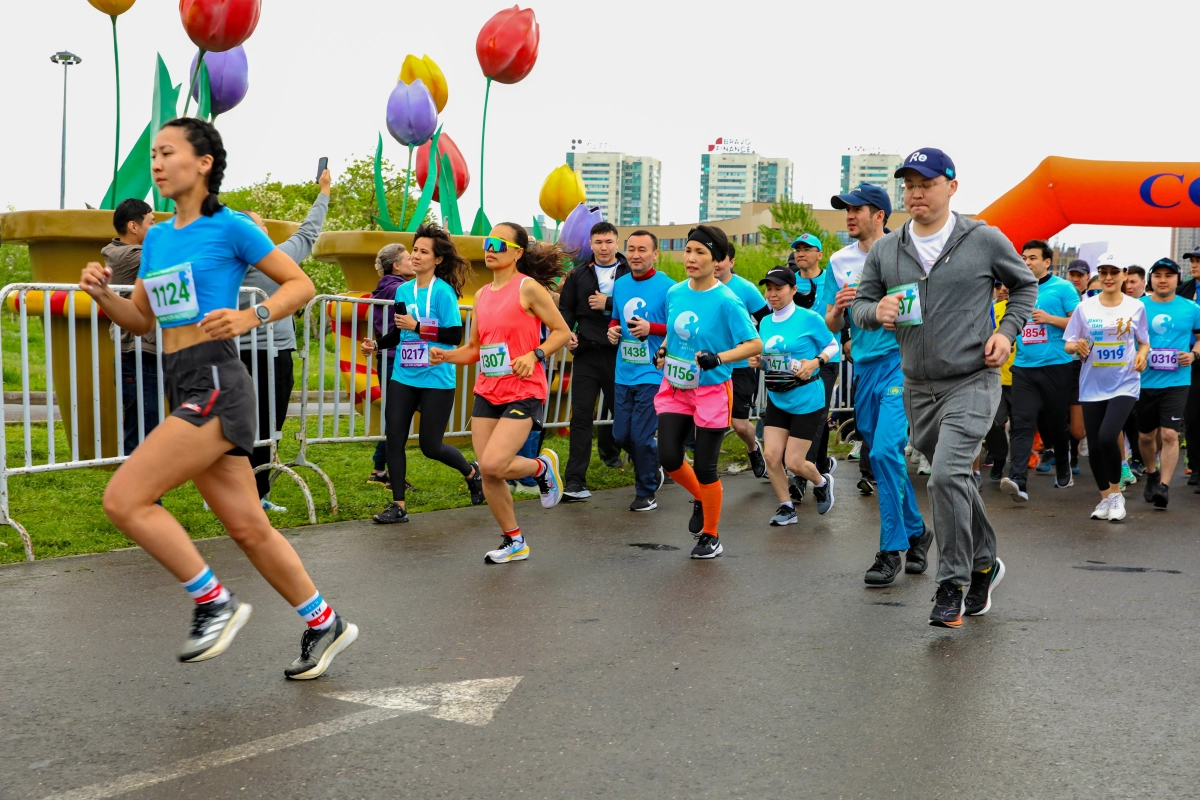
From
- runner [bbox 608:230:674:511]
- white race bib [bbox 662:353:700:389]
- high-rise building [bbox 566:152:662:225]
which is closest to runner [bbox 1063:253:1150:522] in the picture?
runner [bbox 608:230:674:511]

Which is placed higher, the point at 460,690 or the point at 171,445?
the point at 171,445

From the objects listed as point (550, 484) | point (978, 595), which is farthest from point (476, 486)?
point (978, 595)

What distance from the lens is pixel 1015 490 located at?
10.2 m

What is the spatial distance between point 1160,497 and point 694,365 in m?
4.78

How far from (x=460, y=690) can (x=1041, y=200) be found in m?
14.9

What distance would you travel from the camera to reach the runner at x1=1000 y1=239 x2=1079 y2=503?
10977 millimetres

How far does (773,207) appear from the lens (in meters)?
47.0

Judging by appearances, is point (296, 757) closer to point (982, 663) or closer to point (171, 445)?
point (171, 445)

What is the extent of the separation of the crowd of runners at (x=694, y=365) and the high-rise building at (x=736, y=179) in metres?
160

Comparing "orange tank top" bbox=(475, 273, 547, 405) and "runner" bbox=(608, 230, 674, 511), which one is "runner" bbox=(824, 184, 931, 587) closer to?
"orange tank top" bbox=(475, 273, 547, 405)

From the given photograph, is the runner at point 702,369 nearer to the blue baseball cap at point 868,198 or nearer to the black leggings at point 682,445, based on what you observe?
the black leggings at point 682,445

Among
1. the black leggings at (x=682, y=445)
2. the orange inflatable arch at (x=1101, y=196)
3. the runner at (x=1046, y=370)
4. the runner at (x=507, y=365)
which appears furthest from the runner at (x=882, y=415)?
the orange inflatable arch at (x=1101, y=196)

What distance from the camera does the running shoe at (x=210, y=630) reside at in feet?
13.9

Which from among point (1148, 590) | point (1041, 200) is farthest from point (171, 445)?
point (1041, 200)
